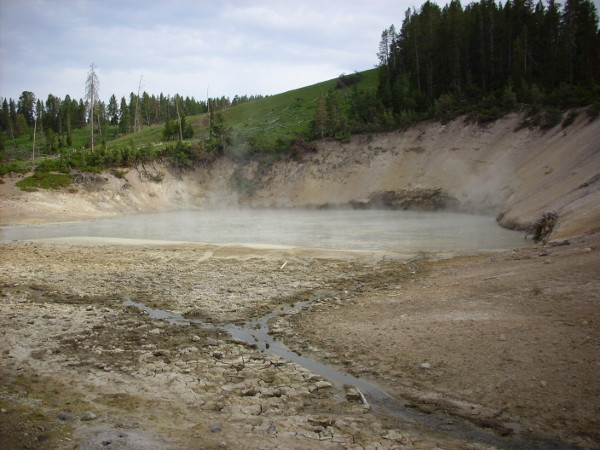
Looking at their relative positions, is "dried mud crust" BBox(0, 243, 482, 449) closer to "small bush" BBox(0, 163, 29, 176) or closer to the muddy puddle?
the muddy puddle

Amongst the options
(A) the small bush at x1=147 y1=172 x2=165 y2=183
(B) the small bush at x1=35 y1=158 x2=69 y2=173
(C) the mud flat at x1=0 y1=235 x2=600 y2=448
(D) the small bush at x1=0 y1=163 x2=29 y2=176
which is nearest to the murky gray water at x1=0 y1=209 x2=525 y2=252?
(C) the mud flat at x1=0 y1=235 x2=600 y2=448

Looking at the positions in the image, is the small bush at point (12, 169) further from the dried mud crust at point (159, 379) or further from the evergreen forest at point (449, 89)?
the dried mud crust at point (159, 379)

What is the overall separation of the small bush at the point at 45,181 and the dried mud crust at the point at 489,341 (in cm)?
4050

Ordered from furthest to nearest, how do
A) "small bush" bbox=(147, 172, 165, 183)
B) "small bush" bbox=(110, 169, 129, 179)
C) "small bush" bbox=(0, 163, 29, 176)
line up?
1. "small bush" bbox=(147, 172, 165, 183)
2. "small bush" bbox=(110, 169, 129, 179)
3. "small bush" bbox=(0, 163, 29, 176)

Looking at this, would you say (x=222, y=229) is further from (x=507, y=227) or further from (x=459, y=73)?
(x=459, y=73)

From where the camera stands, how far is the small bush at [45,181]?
42.1m

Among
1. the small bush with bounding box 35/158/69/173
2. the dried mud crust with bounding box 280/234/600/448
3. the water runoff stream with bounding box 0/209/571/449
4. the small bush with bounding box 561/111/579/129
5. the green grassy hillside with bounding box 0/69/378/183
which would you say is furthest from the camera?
the green grassy hillside with bounding box 0/69/378/183

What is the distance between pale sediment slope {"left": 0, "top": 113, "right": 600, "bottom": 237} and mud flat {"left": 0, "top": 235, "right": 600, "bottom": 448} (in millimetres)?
14970

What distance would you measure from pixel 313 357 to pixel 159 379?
276cm

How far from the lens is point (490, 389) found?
6.61m

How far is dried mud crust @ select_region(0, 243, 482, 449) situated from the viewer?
18.2 feet

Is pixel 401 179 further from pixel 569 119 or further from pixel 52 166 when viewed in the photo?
pixel 52 166

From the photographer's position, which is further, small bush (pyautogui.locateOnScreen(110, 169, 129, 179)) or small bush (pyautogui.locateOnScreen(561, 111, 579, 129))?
small bush (pyautogui.locateOnScreen(110, 169, 129, 179))

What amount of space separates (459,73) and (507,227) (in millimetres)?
33217
